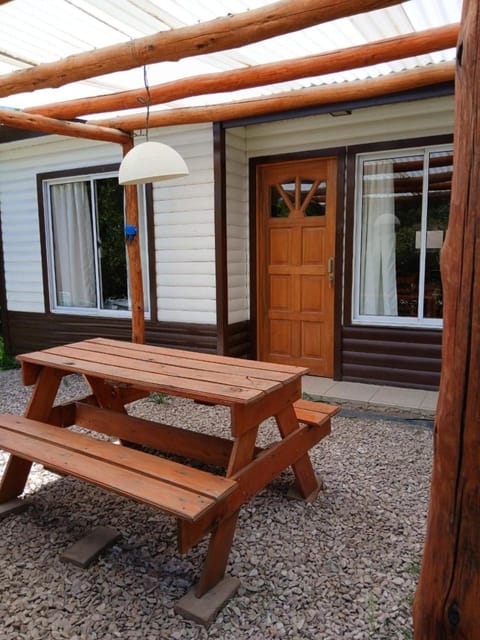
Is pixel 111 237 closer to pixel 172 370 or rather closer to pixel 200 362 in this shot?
pixel 200 362

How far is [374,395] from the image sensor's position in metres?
4.17

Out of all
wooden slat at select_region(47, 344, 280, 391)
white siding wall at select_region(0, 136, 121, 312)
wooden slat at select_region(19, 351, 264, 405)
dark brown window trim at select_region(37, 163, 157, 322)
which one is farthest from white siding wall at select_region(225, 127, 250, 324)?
wooden slat at select_region(19, 351, 264, 405)

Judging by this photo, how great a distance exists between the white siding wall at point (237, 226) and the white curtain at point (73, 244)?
5.96ft

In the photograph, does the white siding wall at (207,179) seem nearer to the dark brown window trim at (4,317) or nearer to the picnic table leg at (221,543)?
the dark brown window trim at (4,317)

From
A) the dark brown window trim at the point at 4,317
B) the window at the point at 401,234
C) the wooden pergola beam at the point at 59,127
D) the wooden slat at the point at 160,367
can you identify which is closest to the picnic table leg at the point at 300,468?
the wooden slat at the point at 160,367

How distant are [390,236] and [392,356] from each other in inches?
42.7

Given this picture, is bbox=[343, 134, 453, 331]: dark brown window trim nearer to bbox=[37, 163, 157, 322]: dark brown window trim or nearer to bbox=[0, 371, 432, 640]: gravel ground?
bbox=[0, 371, 432, 640]: gravel ground

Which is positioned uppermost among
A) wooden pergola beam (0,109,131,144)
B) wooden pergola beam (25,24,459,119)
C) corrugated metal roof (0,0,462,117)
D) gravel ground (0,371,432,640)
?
corrugated metal roof (0,0,462,117)

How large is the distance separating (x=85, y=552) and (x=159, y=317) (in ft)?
10.6

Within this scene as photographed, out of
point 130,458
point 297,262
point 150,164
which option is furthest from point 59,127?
point 130,458

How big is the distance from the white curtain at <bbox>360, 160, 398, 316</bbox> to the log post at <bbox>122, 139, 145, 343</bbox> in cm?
209

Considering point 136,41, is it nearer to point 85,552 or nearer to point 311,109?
point 311,109

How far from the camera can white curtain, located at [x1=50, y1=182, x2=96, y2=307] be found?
5.61m

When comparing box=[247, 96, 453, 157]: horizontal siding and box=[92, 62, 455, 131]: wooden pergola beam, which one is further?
box=[247, 96, 453, 157]: horizontal siding
